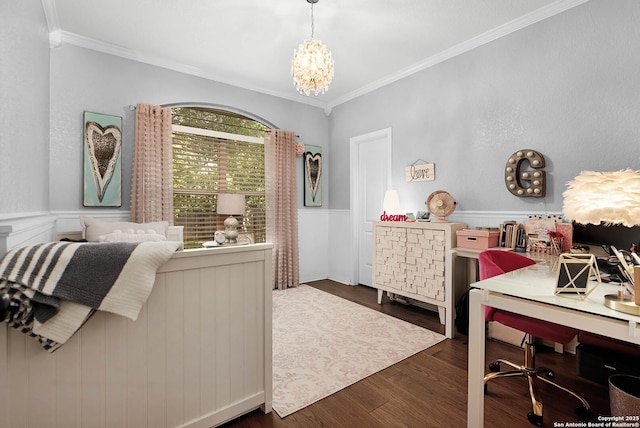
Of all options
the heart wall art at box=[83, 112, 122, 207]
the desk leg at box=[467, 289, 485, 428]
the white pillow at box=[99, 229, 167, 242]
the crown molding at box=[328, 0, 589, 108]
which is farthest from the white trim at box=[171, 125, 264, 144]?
the desk leg at box=[467, 289, 485, 428]

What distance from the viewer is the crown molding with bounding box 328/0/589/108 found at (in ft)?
8.22

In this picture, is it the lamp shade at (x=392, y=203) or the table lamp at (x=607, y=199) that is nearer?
the table lamp at (x=607, y=199)

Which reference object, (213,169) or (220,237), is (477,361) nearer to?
(220,237)

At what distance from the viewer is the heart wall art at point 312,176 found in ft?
15.2

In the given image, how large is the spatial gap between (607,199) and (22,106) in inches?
132

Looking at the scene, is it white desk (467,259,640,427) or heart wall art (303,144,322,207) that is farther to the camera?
heart wall art (303,144,322,207)

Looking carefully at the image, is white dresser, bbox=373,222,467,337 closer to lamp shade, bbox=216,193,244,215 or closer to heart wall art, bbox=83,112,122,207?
lamp shade, bbox=216,193,244,215

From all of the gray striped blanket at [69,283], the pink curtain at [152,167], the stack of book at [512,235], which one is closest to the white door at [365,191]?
the stack of book at [512,235]

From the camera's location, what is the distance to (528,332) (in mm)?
1637

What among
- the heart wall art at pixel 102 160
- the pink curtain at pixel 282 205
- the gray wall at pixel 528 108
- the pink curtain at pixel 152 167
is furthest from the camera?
the pink curtain at pixel 282 205

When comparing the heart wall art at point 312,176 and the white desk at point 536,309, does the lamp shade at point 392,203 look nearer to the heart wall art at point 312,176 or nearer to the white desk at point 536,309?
the heart wall art at point 312,176

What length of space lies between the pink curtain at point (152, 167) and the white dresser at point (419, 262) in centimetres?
254

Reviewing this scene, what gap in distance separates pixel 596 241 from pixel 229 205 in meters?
3.57

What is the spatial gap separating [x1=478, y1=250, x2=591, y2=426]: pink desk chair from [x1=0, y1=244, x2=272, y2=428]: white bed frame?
138cm
